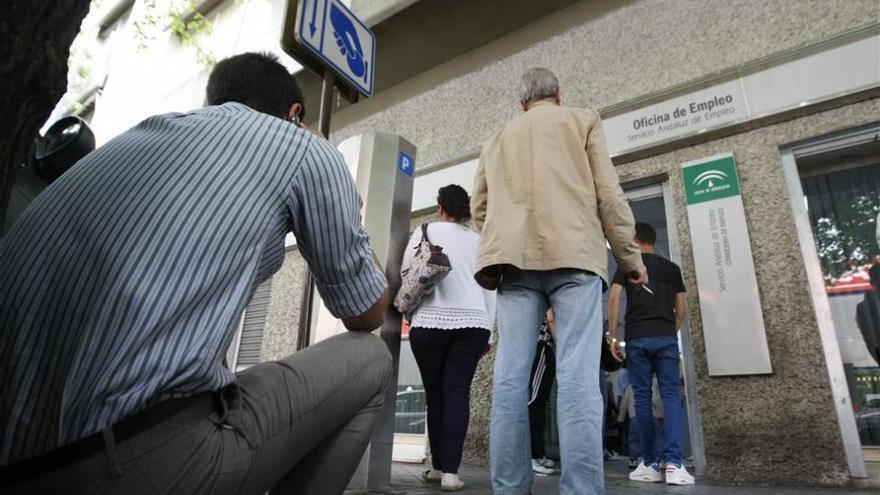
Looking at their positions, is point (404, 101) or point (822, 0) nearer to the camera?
point (822, 0)

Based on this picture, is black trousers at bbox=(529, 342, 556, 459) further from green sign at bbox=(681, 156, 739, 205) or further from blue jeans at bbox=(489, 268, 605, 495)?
blue jeans at bbox=(489, 268, 605, 495)

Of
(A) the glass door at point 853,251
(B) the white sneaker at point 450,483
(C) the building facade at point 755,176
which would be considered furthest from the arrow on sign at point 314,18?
(A) the glass door at point 853,251

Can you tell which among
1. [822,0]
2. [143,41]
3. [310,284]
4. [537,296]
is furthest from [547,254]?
[143,41]

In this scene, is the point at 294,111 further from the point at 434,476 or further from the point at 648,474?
the point at 648,474

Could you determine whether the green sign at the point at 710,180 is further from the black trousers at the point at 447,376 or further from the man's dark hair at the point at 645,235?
the black trousers at the point at 447,376

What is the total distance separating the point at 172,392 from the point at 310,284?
1.72 metres

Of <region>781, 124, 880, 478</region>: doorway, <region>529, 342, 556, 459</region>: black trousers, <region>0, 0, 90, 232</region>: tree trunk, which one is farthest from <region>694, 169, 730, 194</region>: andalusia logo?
<region>0, 0, 90, 232</region>: tree trunk

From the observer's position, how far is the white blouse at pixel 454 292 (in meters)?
3.25

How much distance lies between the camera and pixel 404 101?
7.52 m

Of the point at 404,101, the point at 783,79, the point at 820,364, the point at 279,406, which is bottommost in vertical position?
the point at 279,406

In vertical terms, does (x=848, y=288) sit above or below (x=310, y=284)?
above

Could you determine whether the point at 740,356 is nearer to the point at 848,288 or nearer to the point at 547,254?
the point at 848,288

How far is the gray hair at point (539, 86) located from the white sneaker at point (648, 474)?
2.67 meters

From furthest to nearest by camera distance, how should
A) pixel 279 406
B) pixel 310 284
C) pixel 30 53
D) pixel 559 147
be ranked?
pixel 310 284 → pixel 559 147 → pixel 279 406 → pixel 30 53
